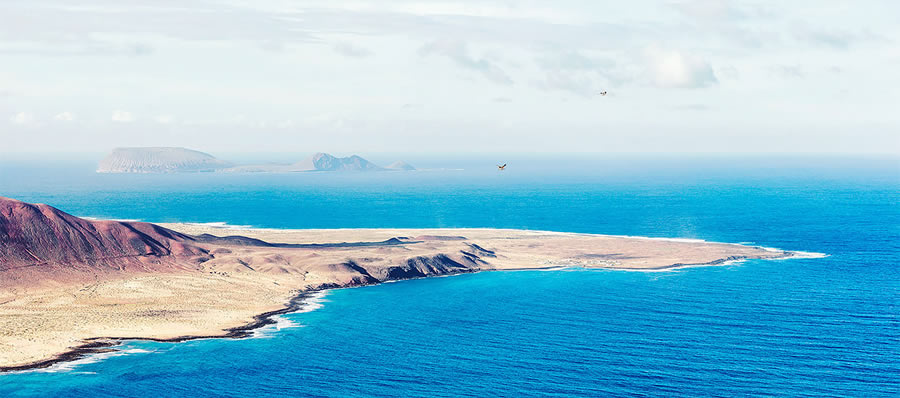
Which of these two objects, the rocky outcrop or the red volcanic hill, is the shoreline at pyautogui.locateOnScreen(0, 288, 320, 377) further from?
the red volcanic hill

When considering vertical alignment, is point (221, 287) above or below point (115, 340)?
above

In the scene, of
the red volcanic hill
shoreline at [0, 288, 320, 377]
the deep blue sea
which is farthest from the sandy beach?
the deep blue sea

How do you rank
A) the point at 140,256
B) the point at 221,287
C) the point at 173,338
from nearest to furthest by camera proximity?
the point at 173,338 → the point at 221,287 → the point at 140,256

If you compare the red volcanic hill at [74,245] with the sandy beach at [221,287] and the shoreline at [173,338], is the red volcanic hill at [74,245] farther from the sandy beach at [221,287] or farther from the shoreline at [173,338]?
the shoreline at [173,338]

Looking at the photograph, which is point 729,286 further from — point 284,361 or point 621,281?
point 284,361

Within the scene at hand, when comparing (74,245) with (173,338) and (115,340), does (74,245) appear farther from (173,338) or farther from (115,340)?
(173,338)

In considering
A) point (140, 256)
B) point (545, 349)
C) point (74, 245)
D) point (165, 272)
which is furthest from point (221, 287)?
point (545, 349)

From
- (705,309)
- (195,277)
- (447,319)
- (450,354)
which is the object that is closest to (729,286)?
(705,309)
